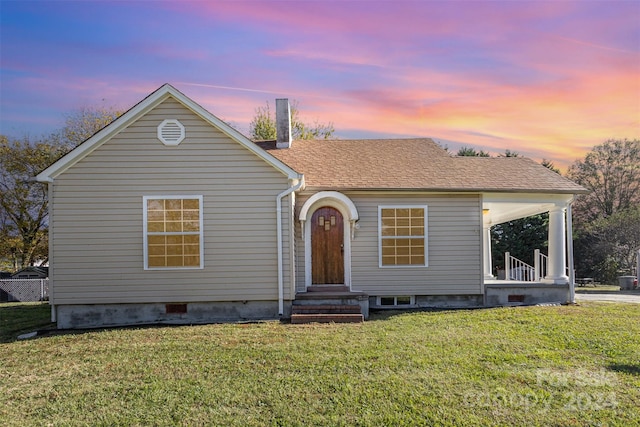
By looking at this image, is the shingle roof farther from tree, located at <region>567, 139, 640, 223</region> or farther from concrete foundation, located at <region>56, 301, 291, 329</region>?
tree, located at <region>567, 139, 640, 223</region>

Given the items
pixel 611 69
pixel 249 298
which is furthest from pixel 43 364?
pixel 611 69

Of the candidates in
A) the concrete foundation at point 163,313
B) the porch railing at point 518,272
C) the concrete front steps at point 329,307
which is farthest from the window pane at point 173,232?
the porch railing at point 518,272

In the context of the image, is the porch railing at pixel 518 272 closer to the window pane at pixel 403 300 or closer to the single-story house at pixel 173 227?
the window pane at pixel 403 300

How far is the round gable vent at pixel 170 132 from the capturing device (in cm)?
1142

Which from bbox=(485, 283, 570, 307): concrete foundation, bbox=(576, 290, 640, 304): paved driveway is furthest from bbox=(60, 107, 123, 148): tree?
bbox=(576, 290, 640, 304): paved driveway

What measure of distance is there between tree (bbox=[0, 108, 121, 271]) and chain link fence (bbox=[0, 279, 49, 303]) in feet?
22.4

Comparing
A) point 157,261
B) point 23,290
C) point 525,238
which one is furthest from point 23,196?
point 525,238

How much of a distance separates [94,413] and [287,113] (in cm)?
1083

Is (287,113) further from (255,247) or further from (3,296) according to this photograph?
(3,296)

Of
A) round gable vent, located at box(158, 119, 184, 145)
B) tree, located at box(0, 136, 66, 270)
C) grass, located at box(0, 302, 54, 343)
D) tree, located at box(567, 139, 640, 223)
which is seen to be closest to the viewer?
grass, located at box(0, 302, 54, 343)

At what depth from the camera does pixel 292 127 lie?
3341 cm

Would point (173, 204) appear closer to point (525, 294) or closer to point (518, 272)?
point (525, 294)

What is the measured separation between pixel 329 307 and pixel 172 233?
Result: 3.89 metres

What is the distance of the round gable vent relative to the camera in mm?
11422
